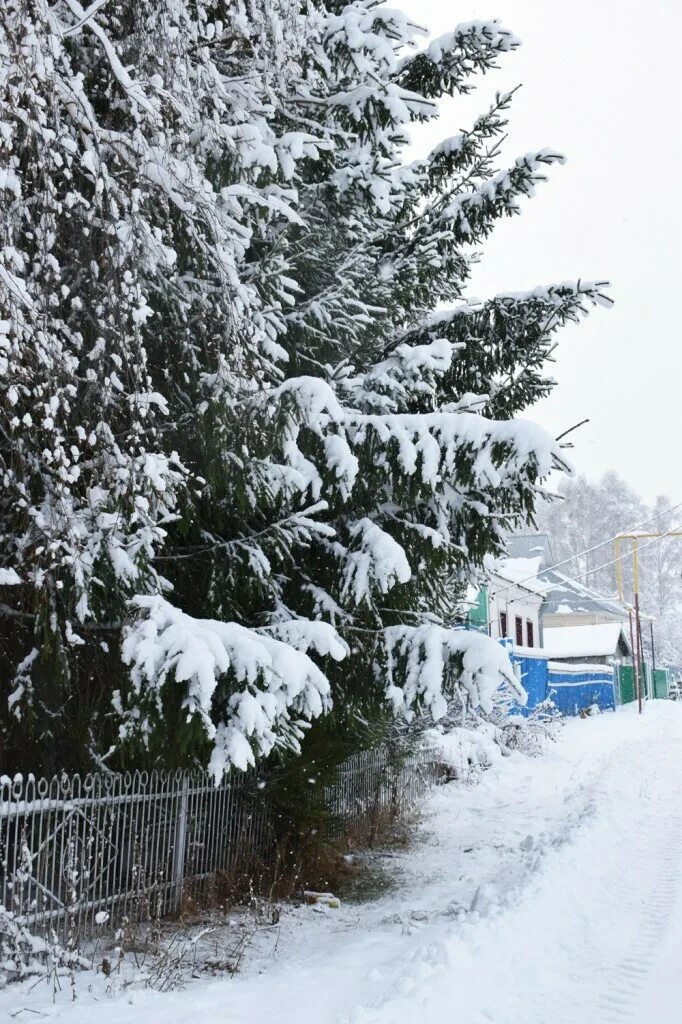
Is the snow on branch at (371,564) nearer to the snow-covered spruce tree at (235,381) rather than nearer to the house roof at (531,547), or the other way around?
the snow-covered spruce tree at (235,381)

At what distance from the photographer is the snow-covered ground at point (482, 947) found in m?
4.50

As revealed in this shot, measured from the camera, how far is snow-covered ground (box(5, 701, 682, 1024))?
4.50 m

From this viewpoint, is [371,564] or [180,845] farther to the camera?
[180,845]

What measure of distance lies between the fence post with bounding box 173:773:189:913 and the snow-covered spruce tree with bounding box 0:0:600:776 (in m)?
0.99

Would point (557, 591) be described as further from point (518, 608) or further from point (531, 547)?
point (518, 608)

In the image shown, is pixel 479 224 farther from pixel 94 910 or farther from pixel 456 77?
pixel 94 910

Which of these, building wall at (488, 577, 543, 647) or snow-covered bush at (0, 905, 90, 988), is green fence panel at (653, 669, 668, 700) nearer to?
building wall at (488, 577, 543, 647)

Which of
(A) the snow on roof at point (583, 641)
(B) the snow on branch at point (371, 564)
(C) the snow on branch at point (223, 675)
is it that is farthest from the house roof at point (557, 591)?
(C) the snow on branch at point (223, 675)

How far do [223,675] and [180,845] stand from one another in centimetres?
264

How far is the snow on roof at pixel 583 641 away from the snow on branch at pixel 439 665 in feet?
108

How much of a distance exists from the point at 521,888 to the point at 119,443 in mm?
4357

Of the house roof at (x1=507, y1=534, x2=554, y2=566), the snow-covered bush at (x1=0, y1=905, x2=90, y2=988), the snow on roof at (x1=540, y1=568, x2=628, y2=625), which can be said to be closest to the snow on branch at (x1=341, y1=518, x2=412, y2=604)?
the snow-covered bush at (x1=0, y1=905, x2=90, y2=988)

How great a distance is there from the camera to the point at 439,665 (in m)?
6.18

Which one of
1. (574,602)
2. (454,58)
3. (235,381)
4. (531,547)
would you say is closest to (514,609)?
(531,547)
